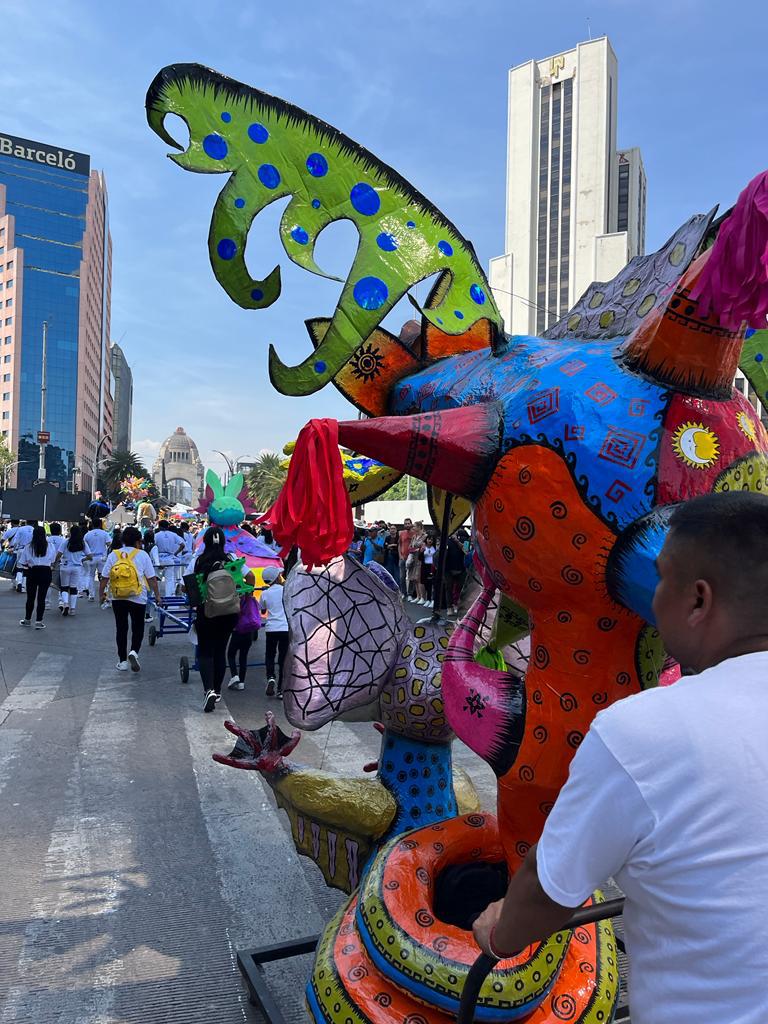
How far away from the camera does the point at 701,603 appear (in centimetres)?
112

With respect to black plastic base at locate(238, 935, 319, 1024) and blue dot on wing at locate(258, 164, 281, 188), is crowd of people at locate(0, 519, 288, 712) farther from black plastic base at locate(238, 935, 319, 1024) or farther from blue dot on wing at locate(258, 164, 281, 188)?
blue dot on wing at locate(258, 164, 281, 188)

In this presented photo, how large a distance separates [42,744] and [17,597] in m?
10.4

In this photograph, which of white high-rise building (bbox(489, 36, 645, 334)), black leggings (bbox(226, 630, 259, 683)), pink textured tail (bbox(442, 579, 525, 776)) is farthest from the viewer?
Result: white high-rise building (bbox(489, 36, 645, 334))

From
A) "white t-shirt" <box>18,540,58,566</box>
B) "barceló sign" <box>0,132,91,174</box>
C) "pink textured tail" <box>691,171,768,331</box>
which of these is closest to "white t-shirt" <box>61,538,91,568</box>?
"white t-shirt" <box>18,540,58,566</box>

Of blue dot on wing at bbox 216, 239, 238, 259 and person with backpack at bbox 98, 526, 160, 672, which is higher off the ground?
blue dot on wing at bbox 216, 239, 238, 259

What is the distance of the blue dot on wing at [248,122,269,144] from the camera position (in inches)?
86.8

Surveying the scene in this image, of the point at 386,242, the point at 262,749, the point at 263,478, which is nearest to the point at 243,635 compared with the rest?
the point at 262,749

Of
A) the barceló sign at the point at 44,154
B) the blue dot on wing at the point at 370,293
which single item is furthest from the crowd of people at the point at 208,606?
the barceló sign at the point at 44,154

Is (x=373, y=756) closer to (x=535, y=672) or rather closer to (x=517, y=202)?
(x=535, y=672)

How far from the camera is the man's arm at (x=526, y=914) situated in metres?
1.15

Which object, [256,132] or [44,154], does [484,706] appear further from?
[44,154]

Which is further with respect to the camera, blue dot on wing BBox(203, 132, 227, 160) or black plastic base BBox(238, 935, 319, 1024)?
black plastic base BBox(238, 935, 319, 1024)

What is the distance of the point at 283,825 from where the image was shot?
443 cm

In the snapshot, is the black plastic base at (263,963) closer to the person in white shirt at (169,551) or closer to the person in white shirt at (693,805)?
the person in white shirt at (693,805)
